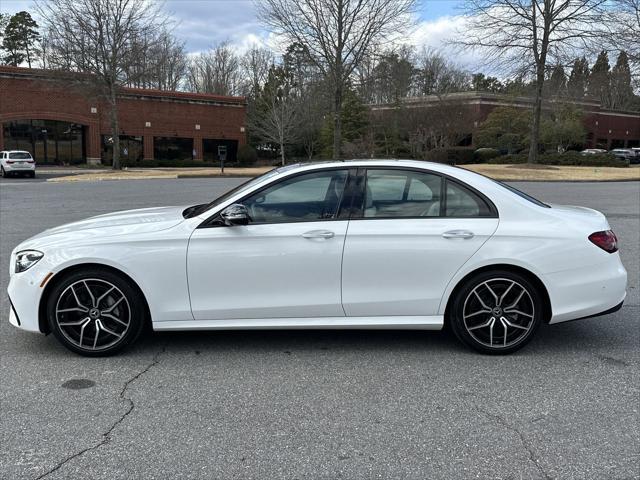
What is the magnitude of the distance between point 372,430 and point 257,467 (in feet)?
2.49

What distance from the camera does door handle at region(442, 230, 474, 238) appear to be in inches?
167

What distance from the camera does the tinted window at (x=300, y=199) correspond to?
432 cm

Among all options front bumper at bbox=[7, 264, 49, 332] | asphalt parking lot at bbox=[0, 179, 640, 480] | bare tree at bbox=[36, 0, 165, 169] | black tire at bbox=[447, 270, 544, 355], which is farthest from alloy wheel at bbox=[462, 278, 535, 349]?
bare tree at bbox=[36, 0, 165, 169]

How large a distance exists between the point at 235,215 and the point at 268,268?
486 millimetres

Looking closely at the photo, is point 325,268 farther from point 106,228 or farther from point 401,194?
point 106,228

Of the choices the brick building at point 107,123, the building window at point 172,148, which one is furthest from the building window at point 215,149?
the building window at point 172,148

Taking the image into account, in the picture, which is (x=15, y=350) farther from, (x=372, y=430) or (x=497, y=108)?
(x=497, y=108)

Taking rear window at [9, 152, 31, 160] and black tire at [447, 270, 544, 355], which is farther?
rear window at [9, 152, 31, 160]

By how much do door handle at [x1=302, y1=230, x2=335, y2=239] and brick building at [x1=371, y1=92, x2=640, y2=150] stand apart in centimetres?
4325

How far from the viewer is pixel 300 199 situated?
4383 millimetres

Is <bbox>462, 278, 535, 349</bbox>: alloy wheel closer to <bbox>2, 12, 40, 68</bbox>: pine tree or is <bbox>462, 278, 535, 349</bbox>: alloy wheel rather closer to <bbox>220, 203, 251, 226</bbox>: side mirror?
<bbox>220, 203, 251, 226</bbox>: side mirror

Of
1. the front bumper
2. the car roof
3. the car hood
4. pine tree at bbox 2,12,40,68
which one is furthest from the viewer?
pine tree at bbox 2,12,40,68

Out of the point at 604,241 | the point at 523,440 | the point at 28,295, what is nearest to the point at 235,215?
the point at 28,295

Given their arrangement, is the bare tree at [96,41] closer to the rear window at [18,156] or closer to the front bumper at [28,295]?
the rear window at [18,156]
